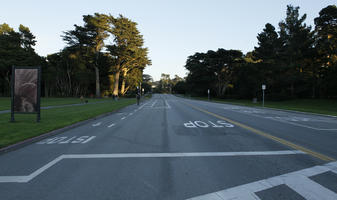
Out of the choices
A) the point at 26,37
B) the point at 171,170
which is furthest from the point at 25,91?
the point at 26,37

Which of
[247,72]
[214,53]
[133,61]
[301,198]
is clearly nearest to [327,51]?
[247,72]

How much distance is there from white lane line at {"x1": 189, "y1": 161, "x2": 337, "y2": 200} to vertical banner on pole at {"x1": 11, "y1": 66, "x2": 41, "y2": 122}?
10.3m

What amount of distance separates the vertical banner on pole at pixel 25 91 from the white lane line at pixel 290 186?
33.9 feet

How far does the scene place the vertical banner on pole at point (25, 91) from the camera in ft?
32.9

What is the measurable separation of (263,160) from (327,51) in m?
44.9

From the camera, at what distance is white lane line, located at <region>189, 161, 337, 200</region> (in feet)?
9.97

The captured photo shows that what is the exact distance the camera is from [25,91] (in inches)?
395

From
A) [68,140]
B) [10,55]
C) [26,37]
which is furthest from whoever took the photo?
[26,37]

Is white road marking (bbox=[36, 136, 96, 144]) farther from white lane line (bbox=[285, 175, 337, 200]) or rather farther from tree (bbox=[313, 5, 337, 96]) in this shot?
tree (bbox=[313, 5, 337, 96])

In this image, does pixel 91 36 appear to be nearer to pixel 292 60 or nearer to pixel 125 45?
pixel 125 45

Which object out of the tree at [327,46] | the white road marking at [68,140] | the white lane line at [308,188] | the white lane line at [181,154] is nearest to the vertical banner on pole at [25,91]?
the white road marking at [68,140]

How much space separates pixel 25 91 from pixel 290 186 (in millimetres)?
11791

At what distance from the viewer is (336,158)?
482cm

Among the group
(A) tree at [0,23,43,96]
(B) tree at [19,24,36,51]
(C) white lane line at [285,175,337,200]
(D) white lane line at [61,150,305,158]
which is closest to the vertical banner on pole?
(D) white lane line at [61,150,305,158]
